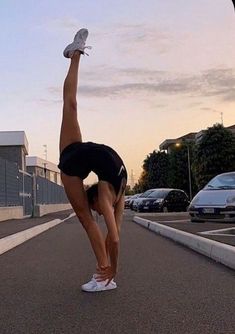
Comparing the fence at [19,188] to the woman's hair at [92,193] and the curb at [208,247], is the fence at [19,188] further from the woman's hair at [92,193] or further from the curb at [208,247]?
the woman's hair at [92,193]

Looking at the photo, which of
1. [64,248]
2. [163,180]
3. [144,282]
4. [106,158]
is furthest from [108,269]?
[163,180]

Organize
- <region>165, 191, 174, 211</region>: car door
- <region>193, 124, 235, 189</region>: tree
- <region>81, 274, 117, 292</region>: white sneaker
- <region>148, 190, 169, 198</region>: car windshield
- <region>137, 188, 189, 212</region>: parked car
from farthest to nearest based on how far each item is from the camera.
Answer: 1. <region>193, 124, 235, 189</region>: tree
2. <region>148, 190, 169, 198</region>: car windshield
3. <region>165, 191, 174, 211</region>: car door
4. <region>137, 188, 189, 212</region>: parked car
5. <region>81, 274, 117, 292</region>: white sneaker

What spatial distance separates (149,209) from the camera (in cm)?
2917

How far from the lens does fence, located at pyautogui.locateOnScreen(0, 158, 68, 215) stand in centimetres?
2017

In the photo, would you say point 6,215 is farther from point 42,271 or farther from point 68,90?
point 68,90

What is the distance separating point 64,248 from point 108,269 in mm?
4497

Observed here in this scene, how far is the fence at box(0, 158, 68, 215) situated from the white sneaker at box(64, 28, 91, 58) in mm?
14161

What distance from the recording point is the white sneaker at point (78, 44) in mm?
5863

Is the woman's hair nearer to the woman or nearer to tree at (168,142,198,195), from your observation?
the woman

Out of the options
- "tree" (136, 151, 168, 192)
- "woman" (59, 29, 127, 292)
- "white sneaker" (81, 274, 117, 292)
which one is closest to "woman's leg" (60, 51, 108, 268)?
"woman" (59, 29, 127, 292)

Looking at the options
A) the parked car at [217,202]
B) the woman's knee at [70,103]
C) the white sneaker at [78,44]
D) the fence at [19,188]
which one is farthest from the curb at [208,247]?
the fence at [19,188]

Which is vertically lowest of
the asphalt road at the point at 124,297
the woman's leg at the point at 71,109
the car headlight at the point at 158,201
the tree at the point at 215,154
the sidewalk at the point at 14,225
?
the asphalt road at the point at 124,297

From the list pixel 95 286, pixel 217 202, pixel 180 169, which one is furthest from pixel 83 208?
pixel 180 169

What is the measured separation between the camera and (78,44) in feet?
19.2
